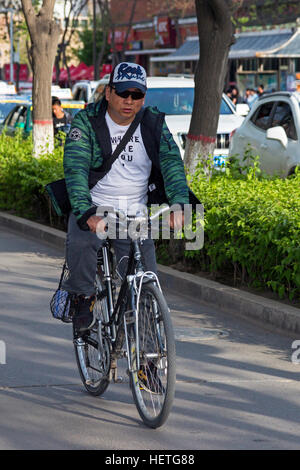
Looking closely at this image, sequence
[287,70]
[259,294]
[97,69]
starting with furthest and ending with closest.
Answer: [97,69]
[287,70]
[259,294]

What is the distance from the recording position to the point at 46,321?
8.14 metres

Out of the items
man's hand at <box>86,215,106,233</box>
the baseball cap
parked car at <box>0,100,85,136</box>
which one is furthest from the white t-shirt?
parked car at <box>0,100,85,136</box>

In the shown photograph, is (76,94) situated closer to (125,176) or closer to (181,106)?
(181,106)

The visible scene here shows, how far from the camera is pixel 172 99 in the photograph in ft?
60.6

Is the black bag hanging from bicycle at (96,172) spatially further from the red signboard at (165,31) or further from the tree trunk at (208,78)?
the red signboard at (165,31)

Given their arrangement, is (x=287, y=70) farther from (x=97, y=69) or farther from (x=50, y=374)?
(x=50, y=374)

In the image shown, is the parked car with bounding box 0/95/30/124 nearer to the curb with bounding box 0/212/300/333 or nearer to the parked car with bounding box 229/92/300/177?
the parked car with bounding box 229/92/300/177

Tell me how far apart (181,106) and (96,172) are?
12.9 metres

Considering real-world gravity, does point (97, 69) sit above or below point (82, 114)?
below

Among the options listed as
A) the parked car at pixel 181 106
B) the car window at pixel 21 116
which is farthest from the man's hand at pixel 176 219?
the car window at pixel 21 116

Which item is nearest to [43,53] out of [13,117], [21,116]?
[21,116]

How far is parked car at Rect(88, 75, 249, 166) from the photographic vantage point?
A: 1755cm
